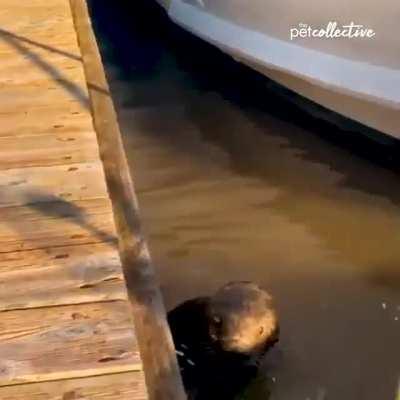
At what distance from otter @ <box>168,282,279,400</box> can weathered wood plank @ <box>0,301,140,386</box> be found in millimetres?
864

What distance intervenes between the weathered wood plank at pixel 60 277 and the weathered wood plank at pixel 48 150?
608 millimetres

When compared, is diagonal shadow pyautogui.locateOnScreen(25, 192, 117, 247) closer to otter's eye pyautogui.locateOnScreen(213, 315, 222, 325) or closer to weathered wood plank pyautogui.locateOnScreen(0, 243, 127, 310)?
weathered wood plank pyautogui.locateOnScreen(0, 243, 127, 310)

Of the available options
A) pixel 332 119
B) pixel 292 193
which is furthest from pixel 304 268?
pixel 332 119

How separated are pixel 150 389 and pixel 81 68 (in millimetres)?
2091

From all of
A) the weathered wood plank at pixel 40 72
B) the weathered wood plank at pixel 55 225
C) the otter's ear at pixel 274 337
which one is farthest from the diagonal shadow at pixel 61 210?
the weathered wood plank at pixel 40 72

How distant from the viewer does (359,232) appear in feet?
15.9

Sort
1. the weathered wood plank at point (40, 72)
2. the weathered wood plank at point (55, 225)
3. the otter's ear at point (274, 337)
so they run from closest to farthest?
the weathered wood plank at point (55, 225) < the otter's ear at point (274, 337) < the weathered wood plank at point (40, 72)

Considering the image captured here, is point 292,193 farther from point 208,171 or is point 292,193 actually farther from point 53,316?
point 53,316

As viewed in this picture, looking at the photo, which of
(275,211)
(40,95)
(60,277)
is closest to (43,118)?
(40,95)

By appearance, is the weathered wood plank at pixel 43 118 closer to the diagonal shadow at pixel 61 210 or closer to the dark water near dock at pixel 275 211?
the diagonal shadow at pixel 61 210

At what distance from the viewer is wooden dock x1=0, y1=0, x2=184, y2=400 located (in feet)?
8.74

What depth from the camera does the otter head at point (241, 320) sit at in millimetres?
3688

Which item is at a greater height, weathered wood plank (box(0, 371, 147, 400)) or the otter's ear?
weathered wood plank (box(0, 371, 147, 400))

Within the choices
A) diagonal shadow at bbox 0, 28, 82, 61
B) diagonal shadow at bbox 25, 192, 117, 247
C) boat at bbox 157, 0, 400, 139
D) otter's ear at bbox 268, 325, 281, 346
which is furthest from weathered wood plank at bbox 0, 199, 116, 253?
boat at bbox 157, 0, 400, 139
